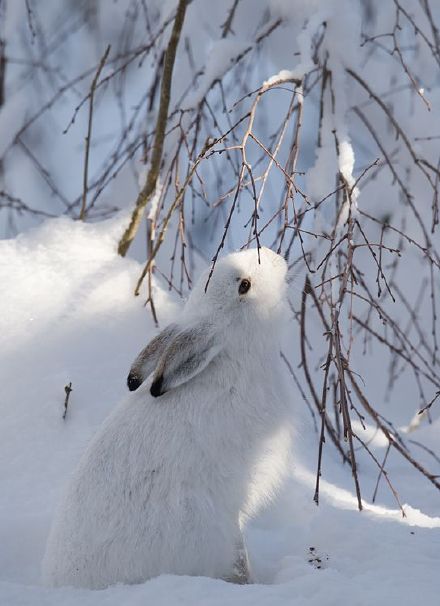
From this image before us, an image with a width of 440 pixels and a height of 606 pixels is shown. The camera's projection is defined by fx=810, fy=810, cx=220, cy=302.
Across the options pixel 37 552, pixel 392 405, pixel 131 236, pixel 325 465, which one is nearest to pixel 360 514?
pixel 325 465

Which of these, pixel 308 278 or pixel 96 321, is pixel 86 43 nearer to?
pixel 96 321

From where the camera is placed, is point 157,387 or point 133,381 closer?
point 157,387

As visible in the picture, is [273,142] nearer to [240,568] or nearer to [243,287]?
[243,287]

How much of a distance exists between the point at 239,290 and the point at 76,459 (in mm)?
803

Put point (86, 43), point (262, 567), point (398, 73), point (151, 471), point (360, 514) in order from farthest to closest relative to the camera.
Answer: point (86, 43) → point (398, 73) → point (360, 514) → point (262, 567) → point (151, 471)

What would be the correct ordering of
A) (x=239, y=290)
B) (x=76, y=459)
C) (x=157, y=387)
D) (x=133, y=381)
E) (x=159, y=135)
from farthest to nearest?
1. (x=159, y=135)
2. (x=76, y=459)
3. (x=239, y=290)
4. (x=133, y=381)
5. (x=157, y=387)

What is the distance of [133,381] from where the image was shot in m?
2.02

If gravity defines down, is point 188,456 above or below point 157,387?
below

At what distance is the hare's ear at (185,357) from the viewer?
188 centimetres

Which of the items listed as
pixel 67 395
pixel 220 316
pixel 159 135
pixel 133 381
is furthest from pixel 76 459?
pixel 159 135

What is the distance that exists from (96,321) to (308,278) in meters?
0.87

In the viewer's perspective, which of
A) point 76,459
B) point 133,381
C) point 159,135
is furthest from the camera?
point 159,135

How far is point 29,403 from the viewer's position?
8.68ft

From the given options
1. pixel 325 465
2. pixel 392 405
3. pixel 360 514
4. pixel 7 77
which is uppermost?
pixel 7 77
